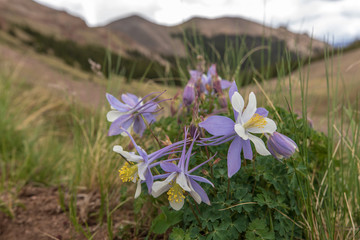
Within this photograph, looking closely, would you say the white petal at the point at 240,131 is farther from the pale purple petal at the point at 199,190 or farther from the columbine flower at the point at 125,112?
the columbine flower at the point at 125,112

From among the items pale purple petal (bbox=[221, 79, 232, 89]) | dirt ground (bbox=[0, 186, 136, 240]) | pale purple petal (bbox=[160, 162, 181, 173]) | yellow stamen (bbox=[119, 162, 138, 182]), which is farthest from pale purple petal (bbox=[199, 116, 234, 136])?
dirt ground (bbox=[0, 186, 136, 240])

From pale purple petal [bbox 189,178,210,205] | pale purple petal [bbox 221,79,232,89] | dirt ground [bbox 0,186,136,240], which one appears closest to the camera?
pale purple petal [bbox 189,178,210,205]

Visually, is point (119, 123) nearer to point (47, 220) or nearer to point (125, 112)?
point (125, 112)

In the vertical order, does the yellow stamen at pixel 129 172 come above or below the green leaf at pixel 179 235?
above

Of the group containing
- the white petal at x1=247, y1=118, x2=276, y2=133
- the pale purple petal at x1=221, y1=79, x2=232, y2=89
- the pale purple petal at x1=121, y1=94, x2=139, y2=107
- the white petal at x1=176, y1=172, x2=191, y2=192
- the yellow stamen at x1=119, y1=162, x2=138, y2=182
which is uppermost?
the white petal at x1=247, y1=118, x2=276, y2=133

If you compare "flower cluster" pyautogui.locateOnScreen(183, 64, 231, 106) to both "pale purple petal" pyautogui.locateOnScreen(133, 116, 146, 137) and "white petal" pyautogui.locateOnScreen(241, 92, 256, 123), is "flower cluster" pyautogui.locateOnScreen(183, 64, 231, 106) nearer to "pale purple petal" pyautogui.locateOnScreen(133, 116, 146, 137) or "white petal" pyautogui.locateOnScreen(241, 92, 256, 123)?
"pale purple petal" pyautogui.locateOnScreen(133, 116, 146, 137)

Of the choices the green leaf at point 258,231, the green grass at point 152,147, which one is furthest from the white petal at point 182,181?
the green grass at point 152,147
